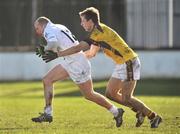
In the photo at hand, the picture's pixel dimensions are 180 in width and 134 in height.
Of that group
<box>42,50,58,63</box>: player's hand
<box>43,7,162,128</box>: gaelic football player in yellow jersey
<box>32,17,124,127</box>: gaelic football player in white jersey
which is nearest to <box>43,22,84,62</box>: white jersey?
<box>32,17,124,127</box>: gaelic football player in white jersey

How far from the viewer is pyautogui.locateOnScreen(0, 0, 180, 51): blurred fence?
30188 mm

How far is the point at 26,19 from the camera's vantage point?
3150 cm

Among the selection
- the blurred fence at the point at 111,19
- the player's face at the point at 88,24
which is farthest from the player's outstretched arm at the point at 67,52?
the blurred fence at the point at 111,19

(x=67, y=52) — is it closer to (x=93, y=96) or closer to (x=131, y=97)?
(x=93, y=96)

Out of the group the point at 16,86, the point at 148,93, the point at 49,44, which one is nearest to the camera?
the point at 49,44

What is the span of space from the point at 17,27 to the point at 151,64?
6326mm

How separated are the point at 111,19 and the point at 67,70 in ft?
58.7

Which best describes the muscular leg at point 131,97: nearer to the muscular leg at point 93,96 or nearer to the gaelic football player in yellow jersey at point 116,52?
the gaelic football player in yellow jersey at point 116,52

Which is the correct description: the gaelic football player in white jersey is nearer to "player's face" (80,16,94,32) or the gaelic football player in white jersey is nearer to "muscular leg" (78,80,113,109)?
"muscular leg" (78,80,113,109)

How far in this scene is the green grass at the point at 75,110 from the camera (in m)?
12.8

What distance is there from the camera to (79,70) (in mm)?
13312

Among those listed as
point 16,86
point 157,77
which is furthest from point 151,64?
point 16,86

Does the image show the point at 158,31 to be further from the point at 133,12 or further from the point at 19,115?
the point at 19,115

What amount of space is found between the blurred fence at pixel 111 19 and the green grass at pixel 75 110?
281 cm
